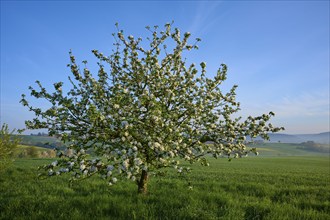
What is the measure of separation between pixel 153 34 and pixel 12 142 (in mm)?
12752

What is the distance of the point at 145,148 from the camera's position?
870 cm

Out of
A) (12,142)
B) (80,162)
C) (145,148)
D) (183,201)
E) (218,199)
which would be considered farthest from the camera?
(12,142)

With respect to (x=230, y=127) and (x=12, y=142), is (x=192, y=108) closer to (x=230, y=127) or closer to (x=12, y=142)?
(x=230, y=127)

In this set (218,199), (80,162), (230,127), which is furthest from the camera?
(218,199)

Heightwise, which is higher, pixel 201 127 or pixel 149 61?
pixel 149 61

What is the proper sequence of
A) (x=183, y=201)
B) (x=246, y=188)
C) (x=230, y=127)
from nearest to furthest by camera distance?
(x=230, y=127)
(x=183, y=201)
(x=246, y=188)

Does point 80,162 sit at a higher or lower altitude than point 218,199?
higher

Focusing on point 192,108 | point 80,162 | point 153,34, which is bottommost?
point 80,162

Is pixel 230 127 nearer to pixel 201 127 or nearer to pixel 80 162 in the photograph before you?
pixel 201 127

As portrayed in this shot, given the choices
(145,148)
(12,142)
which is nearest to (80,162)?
(145,148)

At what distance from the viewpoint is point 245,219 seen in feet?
30.3

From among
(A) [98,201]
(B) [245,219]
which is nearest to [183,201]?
(B) [245,219]

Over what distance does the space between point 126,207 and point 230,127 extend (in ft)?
15.3

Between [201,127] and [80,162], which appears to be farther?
[201,127]
